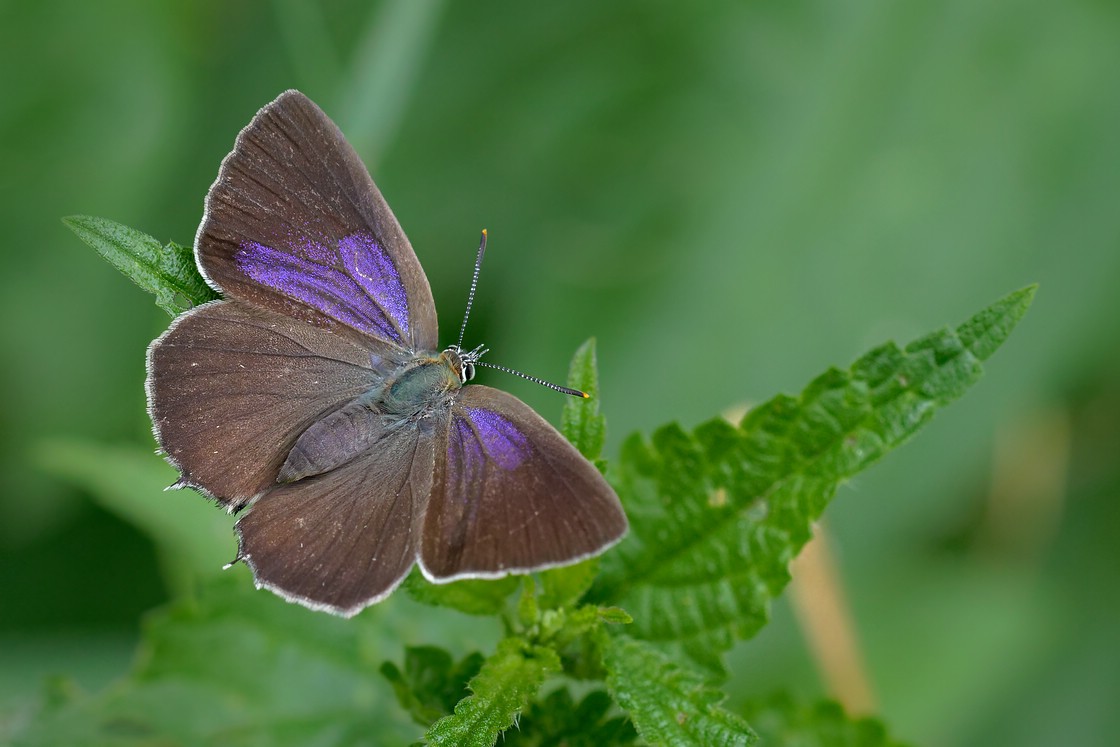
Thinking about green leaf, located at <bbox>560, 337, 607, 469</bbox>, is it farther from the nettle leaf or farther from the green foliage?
the nettle leaf

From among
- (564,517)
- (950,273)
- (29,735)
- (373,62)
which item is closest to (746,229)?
(950,273)

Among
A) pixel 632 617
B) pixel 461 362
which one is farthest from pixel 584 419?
pixel 461 362

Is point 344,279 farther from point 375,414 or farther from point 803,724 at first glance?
point 803,724

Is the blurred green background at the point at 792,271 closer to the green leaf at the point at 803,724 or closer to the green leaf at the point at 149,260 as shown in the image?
the green leaf at the point at 803,724

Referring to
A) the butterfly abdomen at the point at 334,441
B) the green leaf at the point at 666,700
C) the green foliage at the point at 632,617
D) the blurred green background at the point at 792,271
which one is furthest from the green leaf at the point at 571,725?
the blurred green background at the point at 792,271

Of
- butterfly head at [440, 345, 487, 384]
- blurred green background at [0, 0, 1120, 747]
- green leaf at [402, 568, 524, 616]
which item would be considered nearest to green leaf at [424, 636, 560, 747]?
green leaf at [402, 568, 524, 616]

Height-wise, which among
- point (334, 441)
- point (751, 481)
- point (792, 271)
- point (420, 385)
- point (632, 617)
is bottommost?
point (632, 617)
